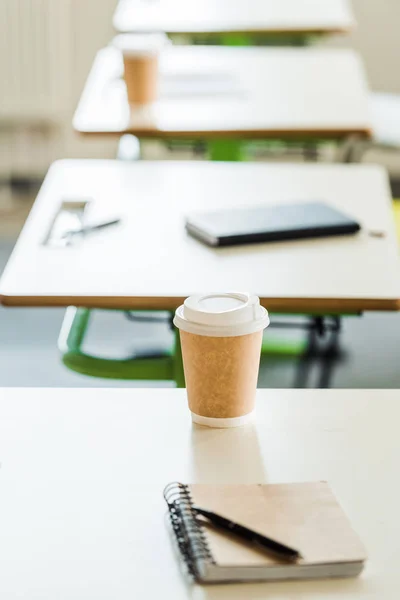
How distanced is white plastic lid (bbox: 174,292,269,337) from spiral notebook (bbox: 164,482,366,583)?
8.1 inches

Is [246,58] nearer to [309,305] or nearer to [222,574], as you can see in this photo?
[309,305]

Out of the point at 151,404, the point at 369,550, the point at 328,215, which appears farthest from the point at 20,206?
the point at 369,550

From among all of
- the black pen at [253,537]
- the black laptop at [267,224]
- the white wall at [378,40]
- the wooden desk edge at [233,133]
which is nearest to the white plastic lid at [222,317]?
the black pen at [253,537]

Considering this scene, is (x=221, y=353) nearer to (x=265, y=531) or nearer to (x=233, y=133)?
(x=265, y=531)

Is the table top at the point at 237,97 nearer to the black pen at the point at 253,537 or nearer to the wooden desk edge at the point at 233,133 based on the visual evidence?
the wooden desk edge at the point at 233,133

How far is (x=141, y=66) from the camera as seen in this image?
2.56m

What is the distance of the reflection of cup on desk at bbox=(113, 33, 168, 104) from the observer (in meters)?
2.51

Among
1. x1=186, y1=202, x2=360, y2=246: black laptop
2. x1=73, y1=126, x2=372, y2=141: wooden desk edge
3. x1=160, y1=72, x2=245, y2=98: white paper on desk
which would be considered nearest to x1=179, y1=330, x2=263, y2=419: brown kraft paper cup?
x1=186, y1=202, x2=360, y2=246: black laptop

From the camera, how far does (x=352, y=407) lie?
49.2 inches

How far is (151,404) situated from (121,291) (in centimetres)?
42

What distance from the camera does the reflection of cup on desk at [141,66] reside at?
251 cm

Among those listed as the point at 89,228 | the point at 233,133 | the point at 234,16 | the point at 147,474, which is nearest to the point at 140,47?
the point at 233,133

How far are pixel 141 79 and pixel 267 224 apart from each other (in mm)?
872

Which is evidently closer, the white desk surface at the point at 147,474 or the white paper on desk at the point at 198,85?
the white desk surface at the point at 147,474
